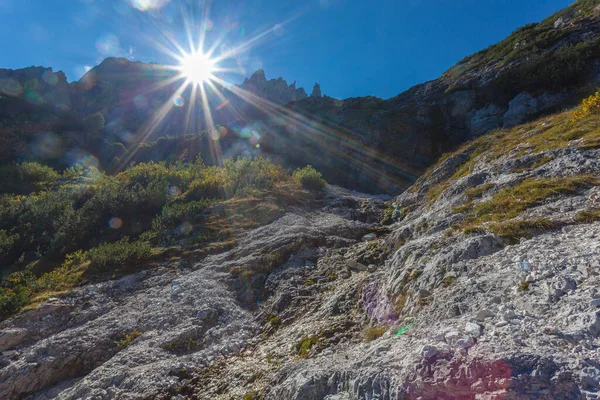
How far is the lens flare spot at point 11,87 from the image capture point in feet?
258

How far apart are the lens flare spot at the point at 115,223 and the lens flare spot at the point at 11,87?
81670 millimetres

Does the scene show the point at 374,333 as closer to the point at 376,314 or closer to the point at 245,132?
the point at 376,314

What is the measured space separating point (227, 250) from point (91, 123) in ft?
251

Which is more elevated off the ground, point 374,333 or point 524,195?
point 524,195

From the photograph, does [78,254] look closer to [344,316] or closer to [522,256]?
[344,316]

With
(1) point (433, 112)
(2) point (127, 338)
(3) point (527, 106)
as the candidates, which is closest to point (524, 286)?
(2) point (127, 338)

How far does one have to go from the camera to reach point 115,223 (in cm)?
2528

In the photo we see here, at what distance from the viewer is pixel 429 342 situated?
5305 mm

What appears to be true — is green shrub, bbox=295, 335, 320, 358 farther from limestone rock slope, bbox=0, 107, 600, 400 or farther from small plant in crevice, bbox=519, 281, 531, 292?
small plant in crevice, bbox=519, 281, 531, 292

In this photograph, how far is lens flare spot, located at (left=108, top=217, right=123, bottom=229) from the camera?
81.6ft

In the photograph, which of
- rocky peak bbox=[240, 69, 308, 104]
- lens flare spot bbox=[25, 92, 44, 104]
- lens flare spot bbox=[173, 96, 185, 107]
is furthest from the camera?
rocky peak bbox=[240, 69, 308, 104]

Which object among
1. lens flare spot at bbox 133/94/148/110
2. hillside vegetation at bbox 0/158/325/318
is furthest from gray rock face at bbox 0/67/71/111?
hillside vegetation at bbox 0/158/325/318

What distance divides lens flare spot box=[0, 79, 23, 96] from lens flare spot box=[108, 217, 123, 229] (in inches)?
3215

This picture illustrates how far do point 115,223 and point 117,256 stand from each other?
8228 millimetres
